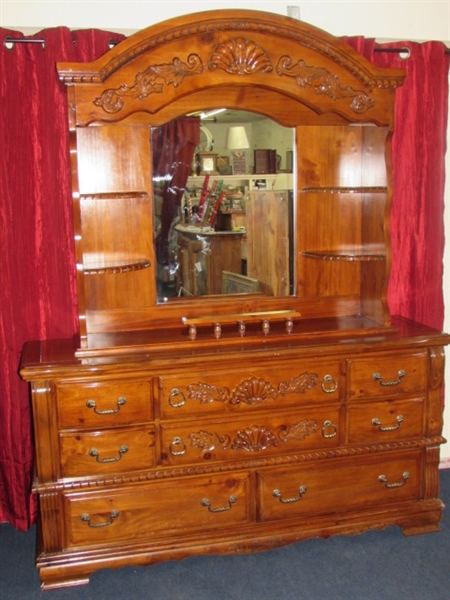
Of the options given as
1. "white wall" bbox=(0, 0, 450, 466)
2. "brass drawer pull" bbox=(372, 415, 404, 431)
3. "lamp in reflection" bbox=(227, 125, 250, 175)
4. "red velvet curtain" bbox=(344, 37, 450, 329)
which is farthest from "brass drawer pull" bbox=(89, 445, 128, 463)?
"white wall" bbox=(0, 0, 450, 466)

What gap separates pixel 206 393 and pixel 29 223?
99cm

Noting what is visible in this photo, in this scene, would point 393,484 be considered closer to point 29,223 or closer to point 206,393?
point 206,393

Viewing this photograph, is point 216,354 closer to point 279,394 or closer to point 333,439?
point 279,394

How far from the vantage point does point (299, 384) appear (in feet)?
8.00

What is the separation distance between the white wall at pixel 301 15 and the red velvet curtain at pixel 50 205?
4.6 inches

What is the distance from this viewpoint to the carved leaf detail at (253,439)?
2.42 metres

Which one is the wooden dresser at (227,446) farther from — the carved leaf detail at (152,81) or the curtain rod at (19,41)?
the curtain rod at (19,41)

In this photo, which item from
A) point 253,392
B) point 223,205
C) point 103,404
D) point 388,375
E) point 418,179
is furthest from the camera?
point 418,179

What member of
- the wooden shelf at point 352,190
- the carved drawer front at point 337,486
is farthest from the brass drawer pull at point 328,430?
A: the wooden shelf at point 352,190

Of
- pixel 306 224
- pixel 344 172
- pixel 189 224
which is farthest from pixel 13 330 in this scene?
pixel 344 172

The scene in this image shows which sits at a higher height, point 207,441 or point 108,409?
point 108,409

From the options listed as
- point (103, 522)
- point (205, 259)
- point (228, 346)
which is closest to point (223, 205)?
point (205, 259)

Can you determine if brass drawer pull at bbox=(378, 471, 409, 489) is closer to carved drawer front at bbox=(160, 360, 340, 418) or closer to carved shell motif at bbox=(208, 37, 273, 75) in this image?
carved drawer front at bbox=(160, 360, 340, 418)

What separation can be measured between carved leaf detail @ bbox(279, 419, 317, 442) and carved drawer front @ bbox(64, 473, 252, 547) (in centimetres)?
21
